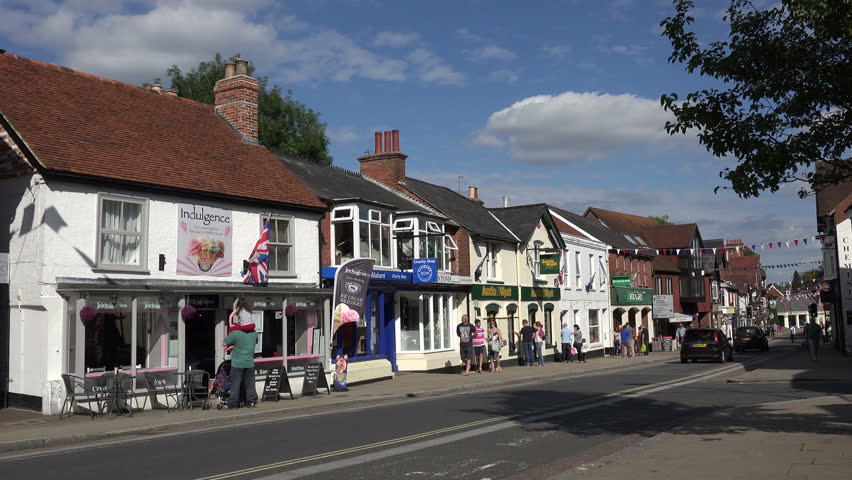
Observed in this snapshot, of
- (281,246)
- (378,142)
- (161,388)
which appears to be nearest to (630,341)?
(378,142)

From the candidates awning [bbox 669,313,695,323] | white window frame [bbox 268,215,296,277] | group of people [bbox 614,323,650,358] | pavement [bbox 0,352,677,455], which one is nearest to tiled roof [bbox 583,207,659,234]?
awning [bbox 669,313,695,323]

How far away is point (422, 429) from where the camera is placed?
39.3 ft

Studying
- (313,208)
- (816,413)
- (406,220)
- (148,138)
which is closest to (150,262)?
(148,138)

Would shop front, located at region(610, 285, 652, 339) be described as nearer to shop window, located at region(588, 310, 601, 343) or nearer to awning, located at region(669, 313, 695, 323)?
awning, located at region(669, 313, 695, 323)

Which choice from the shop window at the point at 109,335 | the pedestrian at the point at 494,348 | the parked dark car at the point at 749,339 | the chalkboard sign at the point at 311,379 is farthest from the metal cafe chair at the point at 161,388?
the parked dark car at the point at 749,339

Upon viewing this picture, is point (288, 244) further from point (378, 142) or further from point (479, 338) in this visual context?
point (378, 142)

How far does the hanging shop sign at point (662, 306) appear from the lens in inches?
2062

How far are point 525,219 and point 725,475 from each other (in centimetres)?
2861

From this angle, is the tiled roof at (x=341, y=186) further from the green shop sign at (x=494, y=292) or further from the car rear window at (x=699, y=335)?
the car rear window at (x=699, y=335)

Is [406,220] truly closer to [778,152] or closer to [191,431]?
[191,431]

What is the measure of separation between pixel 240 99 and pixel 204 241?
23.6ft

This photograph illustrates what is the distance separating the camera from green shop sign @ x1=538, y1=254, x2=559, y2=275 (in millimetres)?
34812

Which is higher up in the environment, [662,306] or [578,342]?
[662,306]

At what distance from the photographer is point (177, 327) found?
17.2 metres
